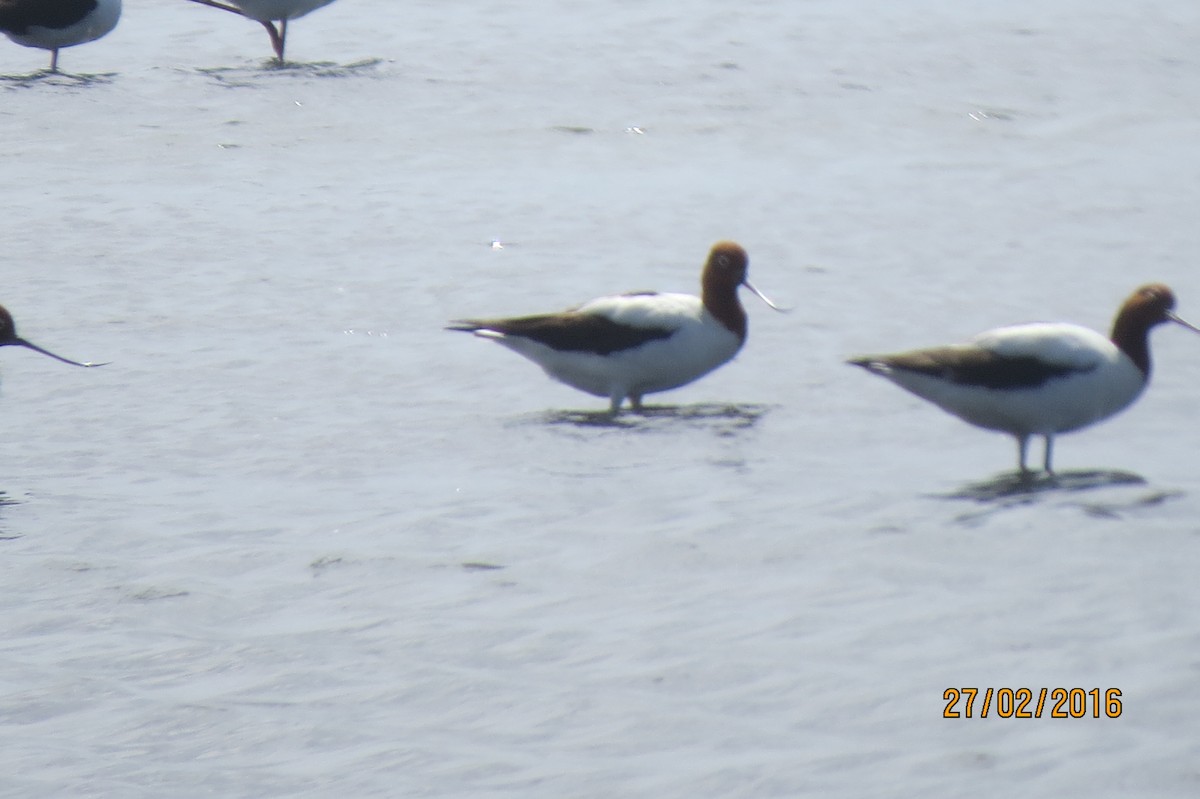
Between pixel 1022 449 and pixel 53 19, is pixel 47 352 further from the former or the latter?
pixel 53 19

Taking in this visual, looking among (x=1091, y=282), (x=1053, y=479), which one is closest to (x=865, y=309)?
(x=1091, y=282)

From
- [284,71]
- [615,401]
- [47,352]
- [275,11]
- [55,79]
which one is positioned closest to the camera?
[615,401]

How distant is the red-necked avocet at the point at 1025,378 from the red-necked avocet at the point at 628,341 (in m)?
1.29

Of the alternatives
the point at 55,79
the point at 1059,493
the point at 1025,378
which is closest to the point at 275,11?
the point at 55,79

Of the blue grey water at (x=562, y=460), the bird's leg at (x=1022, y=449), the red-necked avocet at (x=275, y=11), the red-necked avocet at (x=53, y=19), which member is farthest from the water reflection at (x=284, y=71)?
the bird's leg at (x=1022, y=449)

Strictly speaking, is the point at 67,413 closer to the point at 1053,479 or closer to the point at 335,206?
the point at 1053,479

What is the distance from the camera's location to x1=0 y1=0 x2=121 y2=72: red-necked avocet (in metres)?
19.6

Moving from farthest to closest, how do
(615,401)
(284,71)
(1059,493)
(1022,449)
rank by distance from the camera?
(284,71)
(615,401)
(1022,449)
(1059,493)

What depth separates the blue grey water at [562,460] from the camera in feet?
19.0

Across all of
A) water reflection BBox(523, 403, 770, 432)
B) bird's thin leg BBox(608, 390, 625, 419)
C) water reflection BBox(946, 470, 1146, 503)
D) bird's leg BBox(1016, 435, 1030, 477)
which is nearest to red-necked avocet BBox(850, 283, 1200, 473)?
bird's leg BBox(1016, 435, 1030, 477)

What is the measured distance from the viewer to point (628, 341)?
378 inches

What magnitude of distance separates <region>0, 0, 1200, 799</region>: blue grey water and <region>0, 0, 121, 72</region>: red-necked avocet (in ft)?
2.70

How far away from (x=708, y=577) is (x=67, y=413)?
3625mm

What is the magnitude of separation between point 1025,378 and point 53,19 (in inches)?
527
